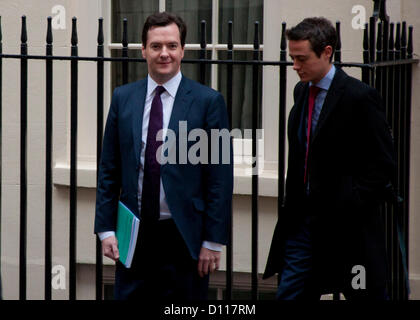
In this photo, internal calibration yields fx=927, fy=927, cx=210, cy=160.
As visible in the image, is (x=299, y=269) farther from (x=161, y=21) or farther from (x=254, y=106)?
(x=161, y=21)

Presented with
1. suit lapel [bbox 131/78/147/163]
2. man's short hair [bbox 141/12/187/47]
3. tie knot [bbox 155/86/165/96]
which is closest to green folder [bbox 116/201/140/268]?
suit lapel [bbox 131/78/147/163]

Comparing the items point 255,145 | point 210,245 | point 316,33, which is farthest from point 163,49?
point 255,145

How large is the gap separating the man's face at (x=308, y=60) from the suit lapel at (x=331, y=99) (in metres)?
0.08

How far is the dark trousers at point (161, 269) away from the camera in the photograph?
4.39 metres

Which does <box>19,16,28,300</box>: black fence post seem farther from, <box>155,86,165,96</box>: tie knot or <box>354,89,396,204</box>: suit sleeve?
<box>354,89,396,204</box>: suit sleeve

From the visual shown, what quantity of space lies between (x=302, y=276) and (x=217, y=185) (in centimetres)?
60

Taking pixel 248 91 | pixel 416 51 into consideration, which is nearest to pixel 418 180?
pixel 416 51

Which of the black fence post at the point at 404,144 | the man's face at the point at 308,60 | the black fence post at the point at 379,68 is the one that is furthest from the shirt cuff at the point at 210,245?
the black fence post at the point at 404,144

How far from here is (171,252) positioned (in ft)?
14.5
